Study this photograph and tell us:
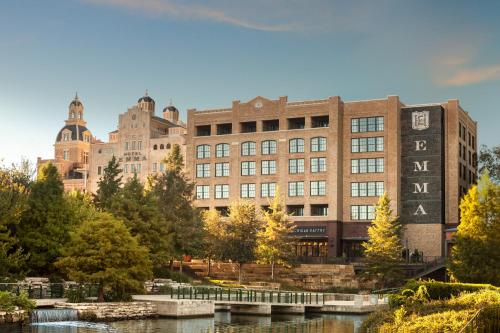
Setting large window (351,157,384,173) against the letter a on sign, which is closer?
the letter a on sign

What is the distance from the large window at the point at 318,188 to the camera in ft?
311

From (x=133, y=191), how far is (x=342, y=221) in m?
37.0

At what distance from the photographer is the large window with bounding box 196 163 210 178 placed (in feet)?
338

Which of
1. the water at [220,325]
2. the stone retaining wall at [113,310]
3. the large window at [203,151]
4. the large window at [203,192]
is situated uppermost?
the large window at [203,151]

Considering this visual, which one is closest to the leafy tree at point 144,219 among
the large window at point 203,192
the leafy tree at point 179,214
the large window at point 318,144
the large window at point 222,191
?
the leafy tree at point 179,214

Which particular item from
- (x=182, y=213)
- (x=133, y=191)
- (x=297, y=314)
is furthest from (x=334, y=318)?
(x=182, y=213)

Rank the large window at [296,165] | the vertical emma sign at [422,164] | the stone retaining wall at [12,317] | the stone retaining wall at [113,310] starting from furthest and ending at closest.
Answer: the large window at [296,165] < the vertical emma sign at [422,164] < the stone retaining wall at [113,310] < the stone retaining wall at [12,317]

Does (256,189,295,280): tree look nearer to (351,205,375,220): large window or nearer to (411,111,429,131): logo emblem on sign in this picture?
(351,205,375,220): large window

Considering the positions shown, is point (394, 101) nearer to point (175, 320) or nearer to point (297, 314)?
point (297, 314)

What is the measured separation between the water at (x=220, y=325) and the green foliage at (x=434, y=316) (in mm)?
12319

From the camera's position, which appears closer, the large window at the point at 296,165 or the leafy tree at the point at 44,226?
the leafy tree at the point at 44,226

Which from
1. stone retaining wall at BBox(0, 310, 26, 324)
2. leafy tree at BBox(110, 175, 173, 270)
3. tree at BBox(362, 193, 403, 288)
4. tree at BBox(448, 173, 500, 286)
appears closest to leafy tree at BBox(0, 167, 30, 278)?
stone retaining wall at BBox(0, 310, 26, 324)

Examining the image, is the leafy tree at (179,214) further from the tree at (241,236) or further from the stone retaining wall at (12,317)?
the stone retaining wall at (12,317)

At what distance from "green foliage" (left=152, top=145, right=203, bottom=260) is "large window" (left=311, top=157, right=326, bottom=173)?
72.2 feet
